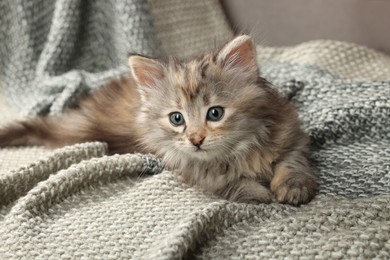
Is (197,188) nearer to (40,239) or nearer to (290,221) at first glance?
(290,221)

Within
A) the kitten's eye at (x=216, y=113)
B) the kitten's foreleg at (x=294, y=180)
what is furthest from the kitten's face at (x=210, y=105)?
the kitten's foreleg at (x=294, y=180)

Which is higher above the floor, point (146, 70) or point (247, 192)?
point (146, 70)

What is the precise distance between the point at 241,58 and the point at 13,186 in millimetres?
630

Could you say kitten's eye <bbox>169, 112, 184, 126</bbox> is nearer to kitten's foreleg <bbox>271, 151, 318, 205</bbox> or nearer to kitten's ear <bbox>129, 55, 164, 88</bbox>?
kitten's ear <bbox>129, 55, 164, 88</bbox>

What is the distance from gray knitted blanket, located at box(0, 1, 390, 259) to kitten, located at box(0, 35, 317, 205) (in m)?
0.06

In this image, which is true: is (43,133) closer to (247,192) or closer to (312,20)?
(247,192)

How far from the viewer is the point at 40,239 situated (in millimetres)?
1188

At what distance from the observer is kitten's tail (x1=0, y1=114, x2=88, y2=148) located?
5.36ft

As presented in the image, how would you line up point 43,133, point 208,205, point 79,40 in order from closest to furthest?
1. point 208,205
2. point 43,133
3. point 79,40

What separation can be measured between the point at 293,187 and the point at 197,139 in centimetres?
25

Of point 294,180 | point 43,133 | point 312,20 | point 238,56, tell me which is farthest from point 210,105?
point 312,20

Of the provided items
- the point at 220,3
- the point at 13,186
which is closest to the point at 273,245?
the point at 13,186

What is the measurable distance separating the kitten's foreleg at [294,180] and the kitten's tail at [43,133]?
587 mm

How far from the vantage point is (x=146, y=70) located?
1.43 m
